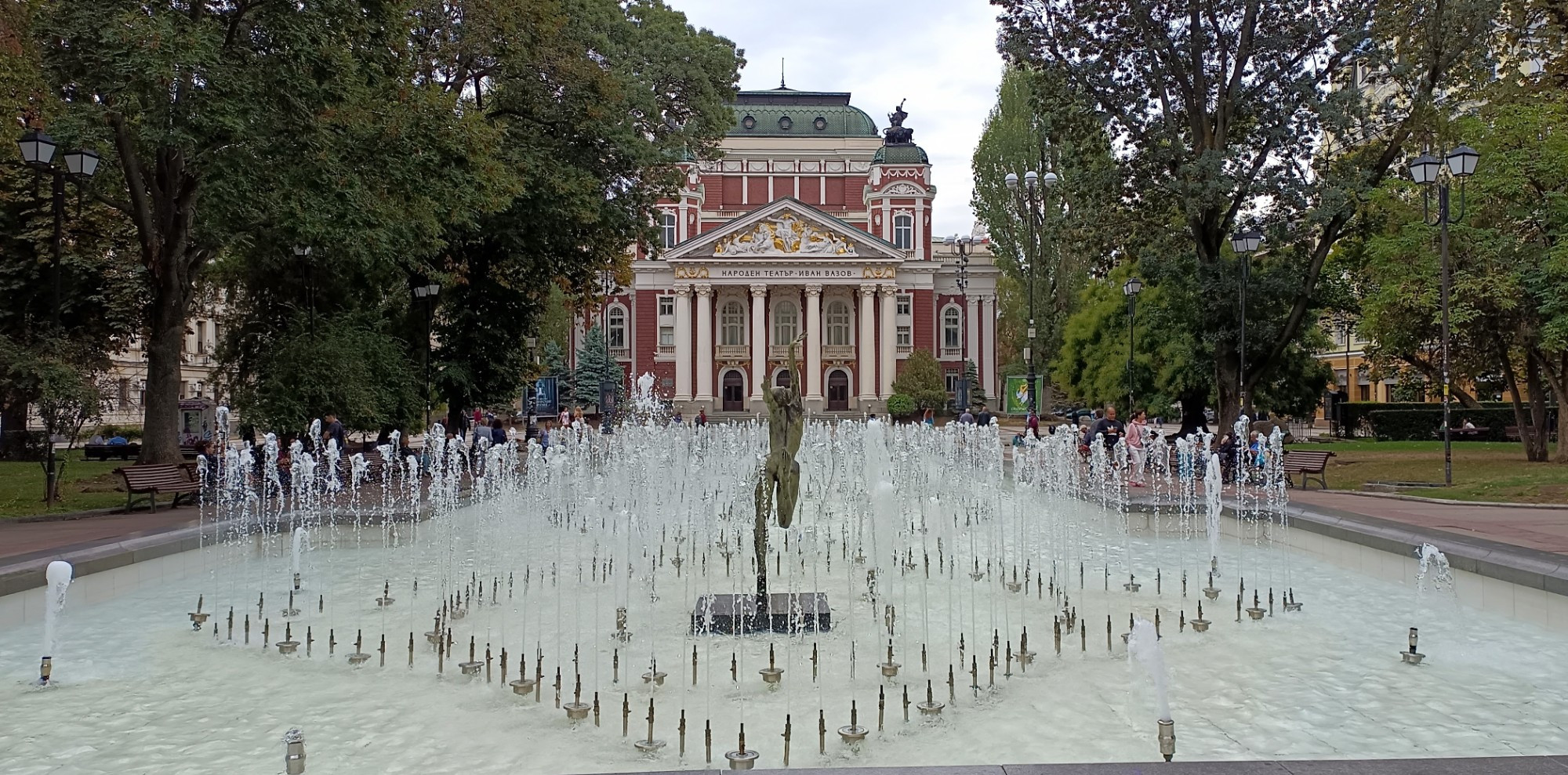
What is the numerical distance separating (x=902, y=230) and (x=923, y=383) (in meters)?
15.5

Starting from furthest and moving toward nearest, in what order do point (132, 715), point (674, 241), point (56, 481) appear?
point (674, 241) → point (56, 481) → point (132, 715)

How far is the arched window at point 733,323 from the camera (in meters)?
63.7

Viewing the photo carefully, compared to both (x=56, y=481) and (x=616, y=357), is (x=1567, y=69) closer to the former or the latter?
(x=56, y=481)

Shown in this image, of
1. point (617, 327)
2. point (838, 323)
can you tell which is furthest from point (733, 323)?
point (617, 327)

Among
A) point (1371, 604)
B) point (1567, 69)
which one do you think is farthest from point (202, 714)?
point (1567, 69)

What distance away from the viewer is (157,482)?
1410 centimetres

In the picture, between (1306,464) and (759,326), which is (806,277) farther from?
(1306,464)

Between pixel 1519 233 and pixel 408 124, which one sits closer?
pixel 408 124

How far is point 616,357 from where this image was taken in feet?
209

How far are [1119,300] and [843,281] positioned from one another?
27.8 metres

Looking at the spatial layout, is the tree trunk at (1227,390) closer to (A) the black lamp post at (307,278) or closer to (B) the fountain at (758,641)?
(B) the fountain at (758,641)

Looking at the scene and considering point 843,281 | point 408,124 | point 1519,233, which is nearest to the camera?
point 408,124

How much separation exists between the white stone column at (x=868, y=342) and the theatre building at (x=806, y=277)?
9 cm

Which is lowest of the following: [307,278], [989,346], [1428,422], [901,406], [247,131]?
[1428,422]
